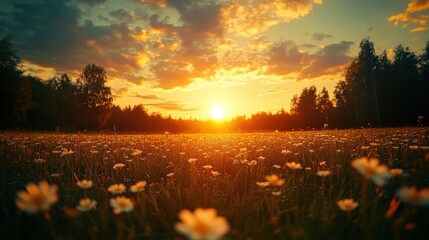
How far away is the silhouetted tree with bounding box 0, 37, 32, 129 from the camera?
38344 millimetres

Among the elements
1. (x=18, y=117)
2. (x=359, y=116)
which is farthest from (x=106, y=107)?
(x=359, y=116)

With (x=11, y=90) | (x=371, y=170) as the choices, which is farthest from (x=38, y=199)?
(x=11, y=90)

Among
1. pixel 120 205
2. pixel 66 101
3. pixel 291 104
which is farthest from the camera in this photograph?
pixel 291 104

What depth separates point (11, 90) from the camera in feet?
128

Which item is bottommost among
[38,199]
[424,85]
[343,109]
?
[38,199]

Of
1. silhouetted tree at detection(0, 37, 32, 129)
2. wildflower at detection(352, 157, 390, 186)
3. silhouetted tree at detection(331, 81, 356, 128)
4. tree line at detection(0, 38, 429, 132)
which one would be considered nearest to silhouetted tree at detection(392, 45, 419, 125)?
tree line at detection(0, 38, 429, 132)

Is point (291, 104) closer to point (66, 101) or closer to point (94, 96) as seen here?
point (94, 96)

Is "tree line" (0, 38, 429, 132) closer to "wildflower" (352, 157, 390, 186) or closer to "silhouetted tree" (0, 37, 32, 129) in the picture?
"silhouetted tree" (0, 37, 32, 129)

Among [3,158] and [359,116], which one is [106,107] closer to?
[359,116]

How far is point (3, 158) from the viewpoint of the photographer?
5699mm

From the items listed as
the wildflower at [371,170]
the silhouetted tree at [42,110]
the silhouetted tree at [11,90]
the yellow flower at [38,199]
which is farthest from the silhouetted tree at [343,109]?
the silhouetted tree at [42,110]

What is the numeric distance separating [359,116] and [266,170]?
45.4 m

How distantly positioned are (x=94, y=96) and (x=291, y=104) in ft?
164

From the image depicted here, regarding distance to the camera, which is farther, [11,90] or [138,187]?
[11,90]
